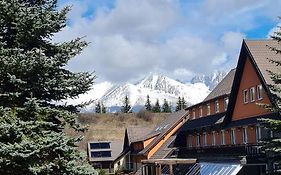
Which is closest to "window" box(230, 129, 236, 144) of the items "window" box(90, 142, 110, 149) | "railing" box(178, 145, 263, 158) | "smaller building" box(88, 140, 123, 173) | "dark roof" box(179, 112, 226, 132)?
"railing" box(178, 145, 263, 158)

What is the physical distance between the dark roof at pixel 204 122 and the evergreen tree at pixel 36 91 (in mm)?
24513

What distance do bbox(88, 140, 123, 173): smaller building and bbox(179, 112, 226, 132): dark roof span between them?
2349 cm

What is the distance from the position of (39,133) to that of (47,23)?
3.55 metres

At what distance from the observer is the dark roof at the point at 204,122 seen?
40.0 metres

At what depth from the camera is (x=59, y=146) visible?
14023mm

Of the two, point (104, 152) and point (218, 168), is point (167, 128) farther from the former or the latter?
point (104, 152)

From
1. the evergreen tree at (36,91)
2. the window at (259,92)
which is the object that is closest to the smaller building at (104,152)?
the window at (259,92)

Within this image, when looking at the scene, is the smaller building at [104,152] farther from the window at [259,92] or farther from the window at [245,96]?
the window at [259,92]

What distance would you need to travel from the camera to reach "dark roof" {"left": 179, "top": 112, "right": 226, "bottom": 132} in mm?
40000

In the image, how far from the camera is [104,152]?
72625mm

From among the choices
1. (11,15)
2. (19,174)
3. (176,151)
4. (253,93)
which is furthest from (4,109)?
(176,151)

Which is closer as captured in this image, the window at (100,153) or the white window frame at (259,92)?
the white window frame at (259,92)

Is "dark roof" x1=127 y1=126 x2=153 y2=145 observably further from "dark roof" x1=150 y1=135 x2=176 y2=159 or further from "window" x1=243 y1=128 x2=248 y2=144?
"window" x1=243 y1=128 x2=248 y2=144

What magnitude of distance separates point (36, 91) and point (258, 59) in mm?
19614
